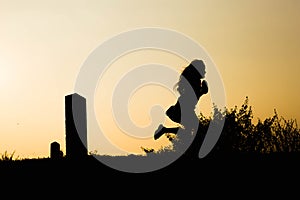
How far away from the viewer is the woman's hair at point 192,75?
10336 millimetres

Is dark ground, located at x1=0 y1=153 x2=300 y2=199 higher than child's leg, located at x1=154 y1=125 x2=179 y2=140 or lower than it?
lower

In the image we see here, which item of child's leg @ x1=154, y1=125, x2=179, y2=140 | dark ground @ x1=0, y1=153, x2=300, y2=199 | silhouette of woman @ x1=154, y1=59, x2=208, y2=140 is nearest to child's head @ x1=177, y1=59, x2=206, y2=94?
silhouette of woman @ x1=154, y1=59, x2=208, y2=140

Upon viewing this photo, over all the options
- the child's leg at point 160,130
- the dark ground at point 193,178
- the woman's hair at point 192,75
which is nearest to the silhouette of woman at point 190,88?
the woman's hair at point 192,75

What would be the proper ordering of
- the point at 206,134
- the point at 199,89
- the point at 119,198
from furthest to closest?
the point at 206,134, the point at 199,89, the point at 119,198

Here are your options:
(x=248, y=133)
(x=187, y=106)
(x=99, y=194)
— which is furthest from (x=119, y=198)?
(x=248, y=133)

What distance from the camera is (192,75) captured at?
1041cm

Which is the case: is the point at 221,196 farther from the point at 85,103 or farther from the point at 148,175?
the point at 85,103

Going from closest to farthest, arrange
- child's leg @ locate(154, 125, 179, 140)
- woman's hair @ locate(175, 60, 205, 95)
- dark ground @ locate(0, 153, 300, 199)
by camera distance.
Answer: dark ground @ locate(0, 153, 300, 199) → woman's hair @ locate(175, 60, 205, 95) → child's leg @ locate(154, 125, 179, 140)

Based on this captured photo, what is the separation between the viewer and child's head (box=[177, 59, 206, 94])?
1034 centimetres

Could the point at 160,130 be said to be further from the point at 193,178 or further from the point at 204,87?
the point at 193,178

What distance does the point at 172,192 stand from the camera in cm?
764

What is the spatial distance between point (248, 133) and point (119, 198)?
880 centimetres

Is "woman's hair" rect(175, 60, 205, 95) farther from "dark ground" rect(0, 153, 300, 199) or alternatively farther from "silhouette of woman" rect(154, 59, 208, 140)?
"dark ground" rect(0, 153, 300, 199)

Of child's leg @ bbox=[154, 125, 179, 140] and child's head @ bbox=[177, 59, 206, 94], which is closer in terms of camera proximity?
child's head @ bbox=[177, 59, 206, 94]
